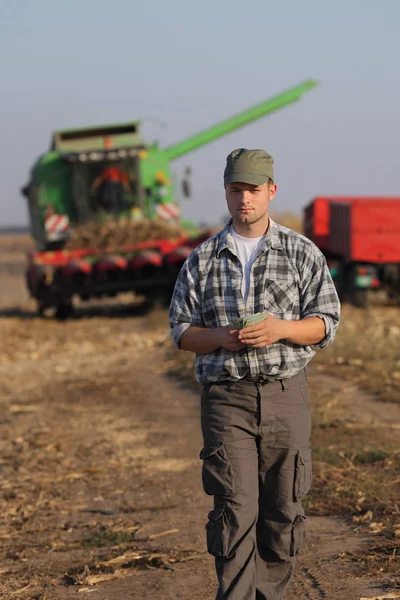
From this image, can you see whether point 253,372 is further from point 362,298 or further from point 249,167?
point 362,298

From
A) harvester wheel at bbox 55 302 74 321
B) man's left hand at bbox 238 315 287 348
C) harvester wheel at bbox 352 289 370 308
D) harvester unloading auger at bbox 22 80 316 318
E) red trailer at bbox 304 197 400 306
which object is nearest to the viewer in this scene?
man's left hand at bbox 238 315 287 348

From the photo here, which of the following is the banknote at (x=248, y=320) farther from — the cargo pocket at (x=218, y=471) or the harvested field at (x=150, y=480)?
the harvested field at (x=150, y=480)

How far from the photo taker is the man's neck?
4535 millimetres

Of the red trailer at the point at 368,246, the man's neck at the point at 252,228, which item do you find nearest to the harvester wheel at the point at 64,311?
the red trailer at the point at 368,246

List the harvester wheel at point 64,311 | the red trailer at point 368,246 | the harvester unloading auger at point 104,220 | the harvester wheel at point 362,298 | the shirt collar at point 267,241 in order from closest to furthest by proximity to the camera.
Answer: the shirt collar at point 267,241 → the red trailer at point 368,246 → the harvester wheel at point 362,298 → the harvester unloading auger at point 104,220 → the harvester wheel at point 64,311

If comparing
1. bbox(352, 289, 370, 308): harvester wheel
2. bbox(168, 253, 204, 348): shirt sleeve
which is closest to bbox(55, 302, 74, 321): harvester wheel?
bbox(352, 289, 370, 308): harvester wheel

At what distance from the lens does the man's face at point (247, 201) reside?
14.6 feet

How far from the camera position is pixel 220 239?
4.59 meters

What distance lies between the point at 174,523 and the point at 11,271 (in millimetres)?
44914

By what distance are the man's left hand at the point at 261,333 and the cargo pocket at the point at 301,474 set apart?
543 millimetres

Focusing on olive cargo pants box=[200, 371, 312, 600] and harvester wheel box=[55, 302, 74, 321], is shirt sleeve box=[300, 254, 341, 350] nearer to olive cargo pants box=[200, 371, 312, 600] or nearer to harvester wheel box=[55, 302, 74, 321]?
olive cargo pants box=[200, 371, 312, 600]

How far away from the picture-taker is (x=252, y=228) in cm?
454

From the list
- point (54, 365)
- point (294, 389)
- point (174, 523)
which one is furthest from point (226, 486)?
point (54, 365)

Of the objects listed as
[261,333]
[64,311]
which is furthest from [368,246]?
[261,333]
